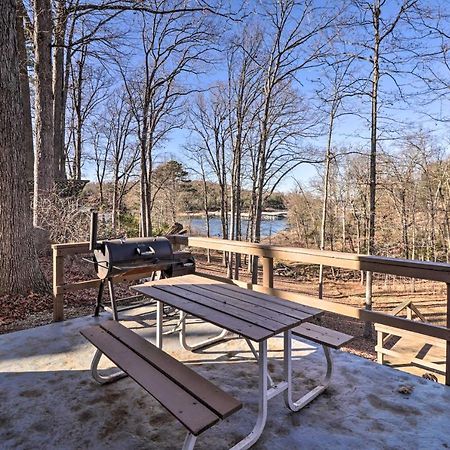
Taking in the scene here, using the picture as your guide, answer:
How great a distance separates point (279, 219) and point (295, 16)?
1423 cm

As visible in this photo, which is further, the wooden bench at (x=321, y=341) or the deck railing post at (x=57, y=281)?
the deck railing post at (x=57, y=281)

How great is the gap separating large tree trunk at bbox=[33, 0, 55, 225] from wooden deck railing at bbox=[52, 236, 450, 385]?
3.91 meters

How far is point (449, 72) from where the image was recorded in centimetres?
725

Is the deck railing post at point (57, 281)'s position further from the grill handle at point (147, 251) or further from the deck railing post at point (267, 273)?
the deck railing post at point (267, 273)

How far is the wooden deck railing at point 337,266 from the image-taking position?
2.29m

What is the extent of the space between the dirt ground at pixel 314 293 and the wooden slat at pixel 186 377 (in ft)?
4.90

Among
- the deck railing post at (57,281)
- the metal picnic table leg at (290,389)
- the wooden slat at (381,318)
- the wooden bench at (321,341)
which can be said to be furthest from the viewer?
the deck railing post at (57,281)

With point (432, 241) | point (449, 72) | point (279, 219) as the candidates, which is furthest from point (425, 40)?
point (279, 219)

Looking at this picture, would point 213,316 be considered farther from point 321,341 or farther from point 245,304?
point 321,341

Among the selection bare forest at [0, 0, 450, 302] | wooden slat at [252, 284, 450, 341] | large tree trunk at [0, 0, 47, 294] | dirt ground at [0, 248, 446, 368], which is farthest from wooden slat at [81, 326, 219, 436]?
bare forest at [0, 0, 450, 302]

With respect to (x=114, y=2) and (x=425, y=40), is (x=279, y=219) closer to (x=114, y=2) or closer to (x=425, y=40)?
(x=425, y=40)

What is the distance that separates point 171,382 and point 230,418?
603 millimetres

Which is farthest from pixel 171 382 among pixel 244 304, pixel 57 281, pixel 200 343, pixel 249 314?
pixel 57 281

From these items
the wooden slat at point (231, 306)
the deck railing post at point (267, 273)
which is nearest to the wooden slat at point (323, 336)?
the wooden slat at point (231, 306)
